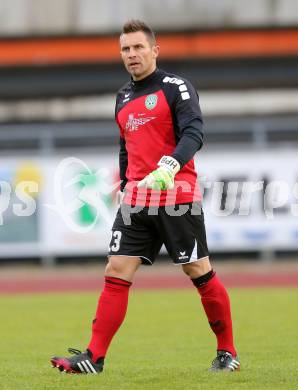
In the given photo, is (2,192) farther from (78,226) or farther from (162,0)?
(162,0)

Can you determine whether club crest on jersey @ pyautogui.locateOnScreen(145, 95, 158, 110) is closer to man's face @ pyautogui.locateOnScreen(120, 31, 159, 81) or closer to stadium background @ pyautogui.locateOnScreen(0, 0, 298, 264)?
man's face @ pyautogui.locateOnScreen(120, 31, 159, 81)

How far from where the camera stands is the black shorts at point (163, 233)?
6754mm

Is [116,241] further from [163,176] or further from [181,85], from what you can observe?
[181,85]

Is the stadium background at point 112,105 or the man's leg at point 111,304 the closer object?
the man's leg at point 111,304

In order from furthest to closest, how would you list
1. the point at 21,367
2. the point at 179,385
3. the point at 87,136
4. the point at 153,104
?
1. the point at 87,136
2. the point at 21,367
3. the point at 153,104
4. the point at 179,385

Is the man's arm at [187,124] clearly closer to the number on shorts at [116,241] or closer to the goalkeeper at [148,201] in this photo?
the goalkeeper at [148,201]

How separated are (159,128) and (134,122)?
176 millimetres

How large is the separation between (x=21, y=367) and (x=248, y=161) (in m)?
12.8

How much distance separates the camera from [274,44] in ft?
70.3

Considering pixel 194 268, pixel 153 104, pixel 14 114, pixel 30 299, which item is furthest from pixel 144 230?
pixel 14 114

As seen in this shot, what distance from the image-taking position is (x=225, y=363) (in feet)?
22.7

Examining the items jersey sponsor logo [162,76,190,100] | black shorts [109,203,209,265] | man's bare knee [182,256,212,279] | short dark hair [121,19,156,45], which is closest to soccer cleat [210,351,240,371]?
man's bare knee [182,256,212,279]

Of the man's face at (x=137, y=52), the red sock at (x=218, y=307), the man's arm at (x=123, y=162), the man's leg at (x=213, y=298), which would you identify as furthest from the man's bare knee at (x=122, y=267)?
the man's face at (x=137, y=52)

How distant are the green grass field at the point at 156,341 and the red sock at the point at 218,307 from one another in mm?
252
